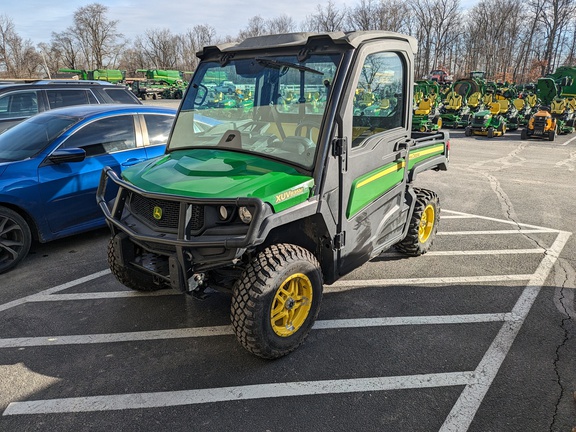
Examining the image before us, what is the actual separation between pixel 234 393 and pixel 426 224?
3.43 meters

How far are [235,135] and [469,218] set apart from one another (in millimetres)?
4701

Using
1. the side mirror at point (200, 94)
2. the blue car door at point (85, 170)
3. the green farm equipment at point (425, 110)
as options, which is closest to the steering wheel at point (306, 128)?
the side mirror at point (200, 94)

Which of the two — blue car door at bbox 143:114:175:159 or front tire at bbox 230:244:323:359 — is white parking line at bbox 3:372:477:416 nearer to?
front tire at bbox 230:244:323:359

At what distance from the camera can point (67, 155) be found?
4785mm

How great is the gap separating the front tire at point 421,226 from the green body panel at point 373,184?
31.0 inches

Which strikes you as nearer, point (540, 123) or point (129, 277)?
point (129, 277)

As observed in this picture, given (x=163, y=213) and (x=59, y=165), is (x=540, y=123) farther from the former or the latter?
(x=163, y=213)

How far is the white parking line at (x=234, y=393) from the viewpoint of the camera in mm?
2672

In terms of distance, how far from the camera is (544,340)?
3.38m

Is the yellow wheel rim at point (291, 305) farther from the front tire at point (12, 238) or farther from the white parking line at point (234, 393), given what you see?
the front tire at point (12, 238)

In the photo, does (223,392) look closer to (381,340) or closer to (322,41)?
(381,340)

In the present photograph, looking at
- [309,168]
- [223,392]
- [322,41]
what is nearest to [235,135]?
[309,168]

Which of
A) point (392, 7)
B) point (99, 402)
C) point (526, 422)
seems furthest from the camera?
point (392, 7)

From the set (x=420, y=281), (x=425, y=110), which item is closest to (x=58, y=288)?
(x=420, y=281)
